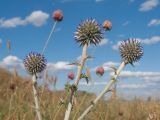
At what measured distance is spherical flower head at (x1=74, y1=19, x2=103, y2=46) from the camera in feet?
18.5

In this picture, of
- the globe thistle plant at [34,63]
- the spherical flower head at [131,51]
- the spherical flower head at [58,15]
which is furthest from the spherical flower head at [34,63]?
the spherical flower head at [131,51]

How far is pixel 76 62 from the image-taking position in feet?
16.2

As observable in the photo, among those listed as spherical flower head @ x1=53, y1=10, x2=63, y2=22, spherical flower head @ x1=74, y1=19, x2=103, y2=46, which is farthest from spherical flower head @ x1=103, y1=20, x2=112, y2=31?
spherical flower head @ x1=53, y1=10, x2=63, y2=22

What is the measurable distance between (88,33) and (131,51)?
32.4 inches

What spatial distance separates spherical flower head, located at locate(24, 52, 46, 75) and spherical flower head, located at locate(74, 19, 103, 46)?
0.98m

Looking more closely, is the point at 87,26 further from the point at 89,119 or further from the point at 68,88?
the point at 89,119

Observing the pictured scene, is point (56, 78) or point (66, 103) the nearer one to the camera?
point (66, 103)

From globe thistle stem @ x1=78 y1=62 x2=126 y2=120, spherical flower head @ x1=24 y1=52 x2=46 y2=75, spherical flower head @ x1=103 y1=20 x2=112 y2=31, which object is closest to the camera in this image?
globe thistle stem @ x1=78 y1=62 x2=126 y2=120

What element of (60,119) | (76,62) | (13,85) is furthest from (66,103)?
(60,119)

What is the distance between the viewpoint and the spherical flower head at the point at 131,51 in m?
5.81

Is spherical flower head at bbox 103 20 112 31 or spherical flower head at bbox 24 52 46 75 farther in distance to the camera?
spherical flower head at bbox 24 52 46 75

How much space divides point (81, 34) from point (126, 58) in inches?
32.6

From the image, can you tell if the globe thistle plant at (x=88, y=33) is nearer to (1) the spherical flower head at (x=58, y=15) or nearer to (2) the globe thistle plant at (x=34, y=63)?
(1) the spherical flower head at (x=58, y=15)

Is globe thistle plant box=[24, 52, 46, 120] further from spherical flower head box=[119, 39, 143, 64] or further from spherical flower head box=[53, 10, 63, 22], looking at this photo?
spherical flower head box=[119, 39, 143, 64]
